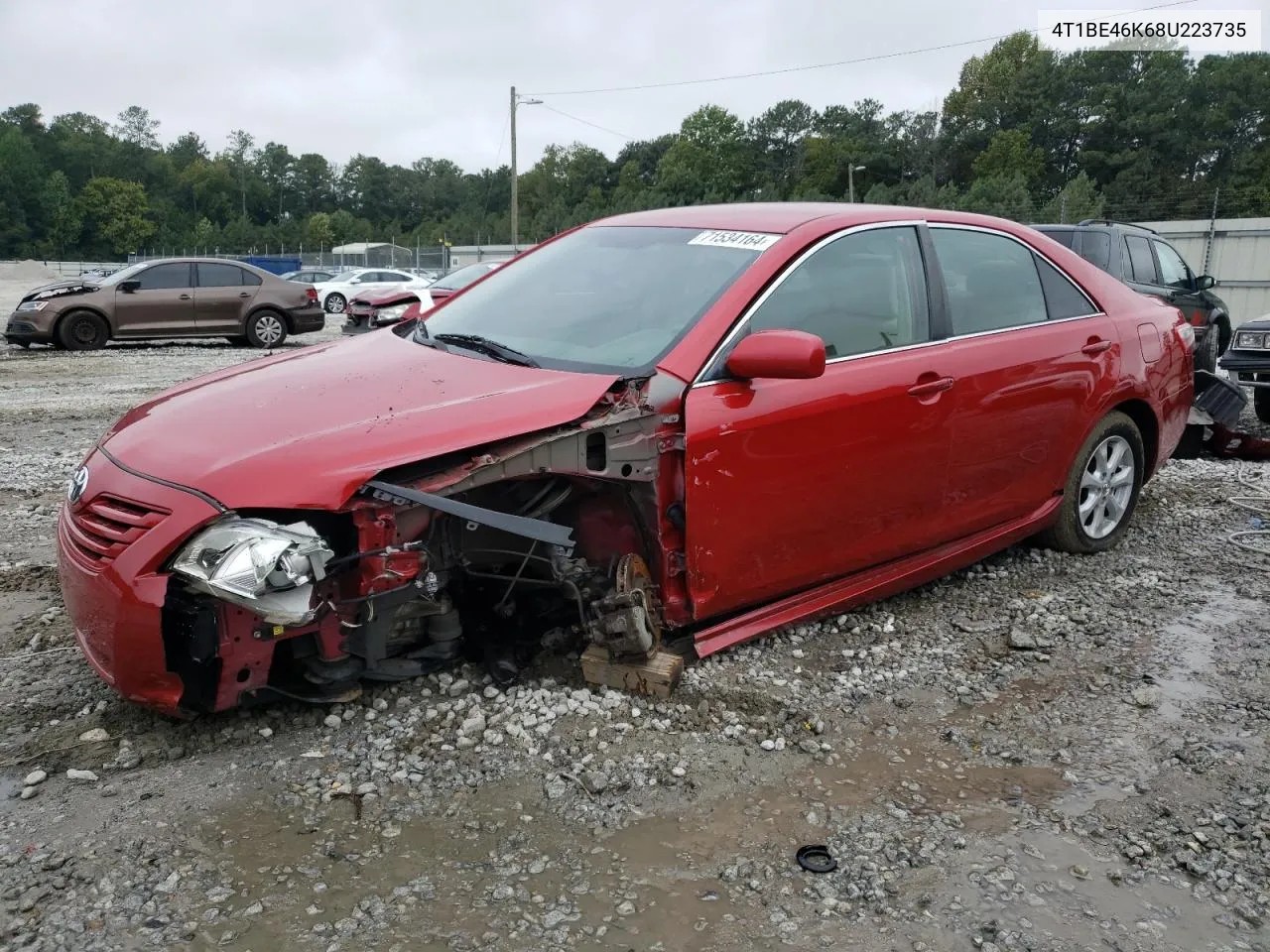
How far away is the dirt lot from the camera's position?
2.37 m

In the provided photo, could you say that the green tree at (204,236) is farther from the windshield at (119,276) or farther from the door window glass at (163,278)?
the door window glass at (163,278)

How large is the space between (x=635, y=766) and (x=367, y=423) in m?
1.26

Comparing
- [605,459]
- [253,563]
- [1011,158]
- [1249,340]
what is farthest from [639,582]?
[1011,158]

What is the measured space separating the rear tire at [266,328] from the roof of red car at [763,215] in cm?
1275

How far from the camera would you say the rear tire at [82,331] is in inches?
580

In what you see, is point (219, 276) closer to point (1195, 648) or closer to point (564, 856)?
point (1195, 648)

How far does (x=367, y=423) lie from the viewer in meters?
3.02

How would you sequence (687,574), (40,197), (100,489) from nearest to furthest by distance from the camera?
(100,489), (687,574), (40,197)

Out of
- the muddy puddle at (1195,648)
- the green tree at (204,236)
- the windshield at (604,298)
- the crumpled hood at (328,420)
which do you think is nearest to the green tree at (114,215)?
the green tree at (204,236)

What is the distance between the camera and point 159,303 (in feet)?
49.7

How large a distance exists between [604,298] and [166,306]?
13.3m

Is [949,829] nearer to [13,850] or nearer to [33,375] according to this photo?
[13,850]

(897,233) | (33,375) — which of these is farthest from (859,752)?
(33,375)

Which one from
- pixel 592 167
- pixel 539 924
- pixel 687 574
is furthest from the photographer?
pixel 592 167
